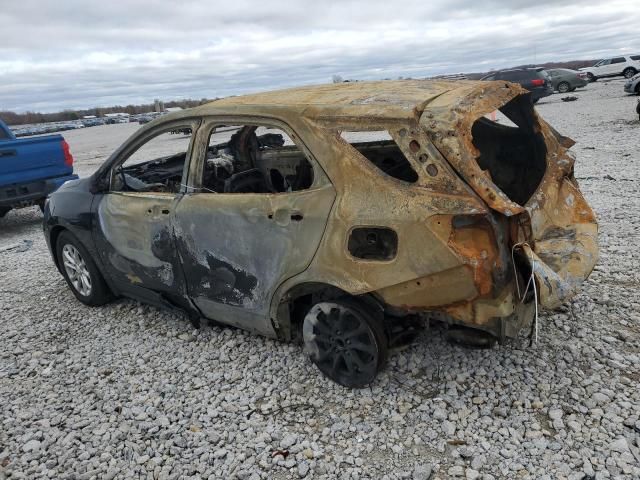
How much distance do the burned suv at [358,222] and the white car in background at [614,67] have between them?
1358 inches

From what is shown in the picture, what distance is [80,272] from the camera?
475 cm

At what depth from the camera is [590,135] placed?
1242 centimetres

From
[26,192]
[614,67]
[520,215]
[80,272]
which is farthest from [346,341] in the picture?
[614,67]

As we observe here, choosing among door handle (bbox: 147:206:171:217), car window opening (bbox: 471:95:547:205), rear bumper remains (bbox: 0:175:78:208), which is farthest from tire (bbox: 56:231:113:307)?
car window opening (bbox: 471:95:547:205)

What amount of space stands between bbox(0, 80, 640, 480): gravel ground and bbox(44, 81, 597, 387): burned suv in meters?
0.30

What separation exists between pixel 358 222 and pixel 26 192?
677 cm

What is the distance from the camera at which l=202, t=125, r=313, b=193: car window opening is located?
395cm

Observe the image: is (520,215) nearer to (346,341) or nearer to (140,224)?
(346,341)

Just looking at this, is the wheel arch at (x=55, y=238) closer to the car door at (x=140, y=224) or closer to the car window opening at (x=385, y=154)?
the car door at (x=140, y=224)

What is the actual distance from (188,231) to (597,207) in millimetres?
5146

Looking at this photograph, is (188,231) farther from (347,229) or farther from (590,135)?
(590,135)

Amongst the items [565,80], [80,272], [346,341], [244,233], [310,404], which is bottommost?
[310,404]

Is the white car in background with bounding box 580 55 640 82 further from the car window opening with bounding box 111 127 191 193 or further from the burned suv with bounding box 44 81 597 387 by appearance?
the car window opening with bounding box 111 127 191 193

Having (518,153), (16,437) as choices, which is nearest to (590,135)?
(518,153)
